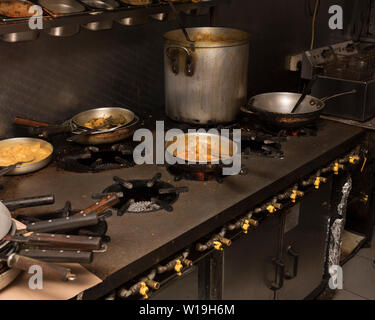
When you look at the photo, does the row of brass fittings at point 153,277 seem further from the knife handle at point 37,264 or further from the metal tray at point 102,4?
the metal tray at point 102,4

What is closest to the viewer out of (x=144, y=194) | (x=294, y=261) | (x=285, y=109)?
(x=144, y=194)

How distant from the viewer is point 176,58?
2209 mm

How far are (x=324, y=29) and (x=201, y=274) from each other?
2.64 m

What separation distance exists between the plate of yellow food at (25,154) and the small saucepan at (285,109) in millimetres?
1004

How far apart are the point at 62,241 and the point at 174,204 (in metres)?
0.51

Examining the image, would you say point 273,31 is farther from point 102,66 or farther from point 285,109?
point 102,66

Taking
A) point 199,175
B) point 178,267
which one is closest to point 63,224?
point 178,267

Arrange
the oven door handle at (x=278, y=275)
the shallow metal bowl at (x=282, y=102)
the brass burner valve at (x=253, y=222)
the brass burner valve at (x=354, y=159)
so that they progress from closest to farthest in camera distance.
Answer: the brass burner valve at (x=253, y=222) < the oven door handle at (x=278, y=275) < the brass burner valve at (x=354, y=159) < the shallow metal bowl at (x=282, y=102)

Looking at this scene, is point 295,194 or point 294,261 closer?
point 295,194

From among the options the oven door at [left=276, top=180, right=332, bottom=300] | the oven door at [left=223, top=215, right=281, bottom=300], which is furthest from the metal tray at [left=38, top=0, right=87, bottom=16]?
the oven door at [left=276, top=180, right=332, bottom=300]

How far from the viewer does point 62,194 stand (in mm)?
1684

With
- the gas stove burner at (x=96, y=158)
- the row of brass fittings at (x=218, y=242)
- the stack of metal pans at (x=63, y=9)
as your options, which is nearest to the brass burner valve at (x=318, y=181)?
the row of brass fittings at (x=218, y=242)

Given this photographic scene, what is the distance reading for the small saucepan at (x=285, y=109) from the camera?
2.21m
